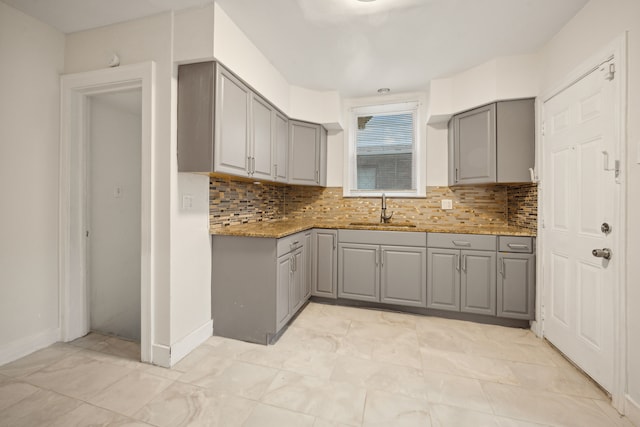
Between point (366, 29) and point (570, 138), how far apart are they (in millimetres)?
1719

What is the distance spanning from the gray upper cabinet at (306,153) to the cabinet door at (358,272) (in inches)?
36.9

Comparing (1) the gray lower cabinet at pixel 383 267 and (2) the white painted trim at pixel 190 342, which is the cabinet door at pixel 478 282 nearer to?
(1) the gray lower cabinet at pixel 383 267

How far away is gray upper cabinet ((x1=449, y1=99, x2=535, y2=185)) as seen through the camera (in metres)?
2.44

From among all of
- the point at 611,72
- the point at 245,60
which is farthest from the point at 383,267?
the point at 245,60

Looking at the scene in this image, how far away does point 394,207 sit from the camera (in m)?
3.40

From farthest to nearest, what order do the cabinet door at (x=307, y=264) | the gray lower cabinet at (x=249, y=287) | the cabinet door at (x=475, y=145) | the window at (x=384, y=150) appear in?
the window at (x=384, y=150), the cabinet door at (x=307, y=264), the cabinet door at (x=475, y=145), the gray lower cabinet at (x=249, y=287)

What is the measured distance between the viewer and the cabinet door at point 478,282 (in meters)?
2.50

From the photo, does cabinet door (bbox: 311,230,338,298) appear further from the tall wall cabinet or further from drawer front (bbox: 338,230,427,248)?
the tall wall cabinet

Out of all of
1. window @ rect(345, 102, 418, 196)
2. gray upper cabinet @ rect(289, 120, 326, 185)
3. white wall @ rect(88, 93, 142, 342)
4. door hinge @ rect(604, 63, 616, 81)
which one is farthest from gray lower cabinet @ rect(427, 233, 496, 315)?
white wall @ rect(88, 93, 142, 342)

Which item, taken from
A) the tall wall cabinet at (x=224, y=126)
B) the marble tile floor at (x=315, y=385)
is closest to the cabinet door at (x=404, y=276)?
the marble tile floor at (x=315, y=385)

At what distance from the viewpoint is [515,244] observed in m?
2.44

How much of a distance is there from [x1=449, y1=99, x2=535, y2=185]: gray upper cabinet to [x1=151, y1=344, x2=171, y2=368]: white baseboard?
306 centimetres

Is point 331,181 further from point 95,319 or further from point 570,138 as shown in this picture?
point 95,319

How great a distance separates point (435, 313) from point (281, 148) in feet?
7.78
